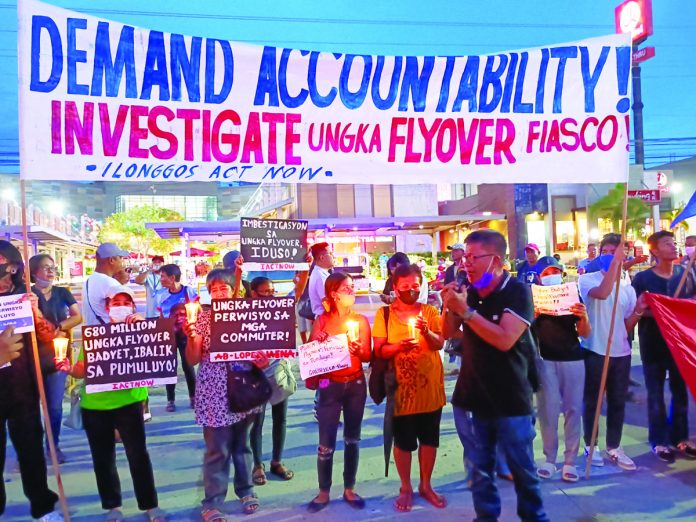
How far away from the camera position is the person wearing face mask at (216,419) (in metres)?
3.72

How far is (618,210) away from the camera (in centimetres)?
2617

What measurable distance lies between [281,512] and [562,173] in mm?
3369

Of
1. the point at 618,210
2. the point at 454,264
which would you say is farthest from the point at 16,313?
the point at 618,210

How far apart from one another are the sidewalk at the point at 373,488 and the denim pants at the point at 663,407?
220 millimetres

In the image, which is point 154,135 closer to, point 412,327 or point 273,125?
point 273,125

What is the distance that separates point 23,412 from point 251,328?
5.53ft

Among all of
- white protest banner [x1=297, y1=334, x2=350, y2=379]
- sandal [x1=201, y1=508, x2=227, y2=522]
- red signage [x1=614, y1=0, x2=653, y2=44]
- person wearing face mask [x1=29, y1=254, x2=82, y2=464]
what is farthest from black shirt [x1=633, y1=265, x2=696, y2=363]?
red signage [x1=614, y1=0, x2=653, y2=44]

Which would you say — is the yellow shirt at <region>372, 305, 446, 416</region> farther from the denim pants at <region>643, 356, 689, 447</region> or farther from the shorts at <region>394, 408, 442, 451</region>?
the denim pants at <region>643, 356, 689, 447</region>

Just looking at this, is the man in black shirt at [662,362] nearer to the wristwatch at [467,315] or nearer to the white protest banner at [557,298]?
the white protest banner at [557,298]

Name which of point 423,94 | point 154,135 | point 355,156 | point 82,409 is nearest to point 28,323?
point 82,409

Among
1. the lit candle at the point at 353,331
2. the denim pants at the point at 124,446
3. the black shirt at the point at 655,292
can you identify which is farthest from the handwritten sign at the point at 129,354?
the black shirt at the point at 655,292

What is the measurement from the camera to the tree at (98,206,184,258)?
2415 inches

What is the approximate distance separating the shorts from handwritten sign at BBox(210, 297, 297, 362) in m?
0.95

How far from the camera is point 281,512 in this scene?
3834mm
